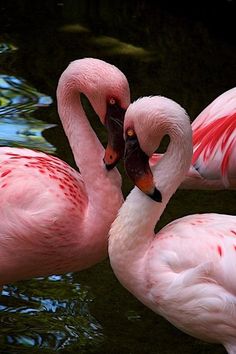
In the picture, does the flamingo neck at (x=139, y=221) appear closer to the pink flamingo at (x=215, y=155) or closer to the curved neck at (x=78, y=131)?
the curved neck at (x=78, y=131)

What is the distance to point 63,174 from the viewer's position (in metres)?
4.15

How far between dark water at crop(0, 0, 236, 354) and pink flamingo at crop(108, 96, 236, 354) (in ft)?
1.92

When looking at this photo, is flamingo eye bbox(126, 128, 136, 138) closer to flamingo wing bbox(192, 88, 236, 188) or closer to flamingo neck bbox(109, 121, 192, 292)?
flamingo neck bbox(109, 121, 192, 292)

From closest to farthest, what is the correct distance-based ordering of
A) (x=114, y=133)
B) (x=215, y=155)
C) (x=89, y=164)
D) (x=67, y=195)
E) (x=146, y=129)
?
(x=146, y=129) < (x=67, y=195) < (x=114, y=133) < (x=89, y=164) < (x=215, y=155)

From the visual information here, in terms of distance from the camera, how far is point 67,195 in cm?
402

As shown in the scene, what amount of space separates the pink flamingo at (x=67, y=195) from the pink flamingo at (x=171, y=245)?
25 cm

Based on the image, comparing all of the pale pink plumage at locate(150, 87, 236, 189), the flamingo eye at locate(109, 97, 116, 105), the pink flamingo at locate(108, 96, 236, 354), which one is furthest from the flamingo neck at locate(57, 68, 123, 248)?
the pale pink plumage at locate(150, 87, 236, 189)

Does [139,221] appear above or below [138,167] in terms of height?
below

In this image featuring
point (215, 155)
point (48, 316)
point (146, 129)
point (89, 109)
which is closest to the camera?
point (146, 129)

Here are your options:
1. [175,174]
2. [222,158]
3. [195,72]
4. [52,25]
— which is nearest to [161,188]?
[175,174]

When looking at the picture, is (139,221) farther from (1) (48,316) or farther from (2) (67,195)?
(1) (48,316)

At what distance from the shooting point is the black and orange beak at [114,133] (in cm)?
411

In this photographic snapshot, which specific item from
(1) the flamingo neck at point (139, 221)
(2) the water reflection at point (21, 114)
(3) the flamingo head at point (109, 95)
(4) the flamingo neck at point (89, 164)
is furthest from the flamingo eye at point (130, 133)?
(2) the water reflection at point (21, 114)

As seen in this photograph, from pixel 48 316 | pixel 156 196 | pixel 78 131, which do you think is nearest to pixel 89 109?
pixel 78 131
